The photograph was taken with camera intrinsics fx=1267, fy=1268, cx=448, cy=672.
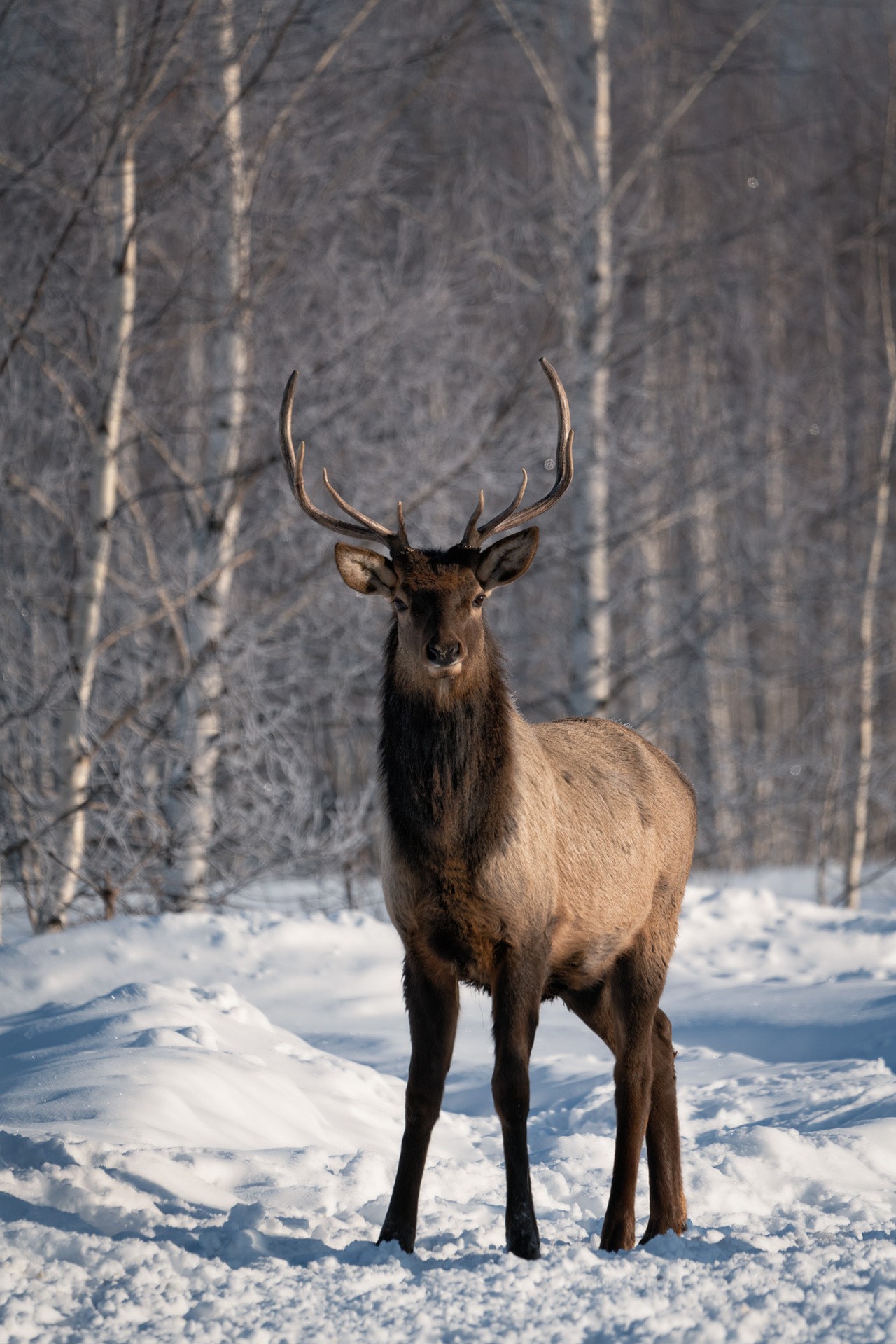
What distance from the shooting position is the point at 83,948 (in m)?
7.39

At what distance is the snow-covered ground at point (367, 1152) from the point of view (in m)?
3.12

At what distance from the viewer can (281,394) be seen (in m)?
9.73

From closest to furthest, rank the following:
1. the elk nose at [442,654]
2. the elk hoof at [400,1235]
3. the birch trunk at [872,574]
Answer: the elk hoof at [400,1235] < the elk nose at [442,654] < the birch trunk at [872,574]

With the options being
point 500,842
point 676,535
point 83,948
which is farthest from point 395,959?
point 676,535

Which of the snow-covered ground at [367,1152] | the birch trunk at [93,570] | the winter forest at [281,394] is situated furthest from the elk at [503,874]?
the winter forest at [281,394]

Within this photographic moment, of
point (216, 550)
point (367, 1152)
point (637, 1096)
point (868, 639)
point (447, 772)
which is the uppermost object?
point (216, 550)

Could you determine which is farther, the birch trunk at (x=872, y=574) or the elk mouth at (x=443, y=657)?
the birch trunk at (x=872, y=574)

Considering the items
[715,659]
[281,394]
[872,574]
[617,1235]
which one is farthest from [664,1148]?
[872,574]

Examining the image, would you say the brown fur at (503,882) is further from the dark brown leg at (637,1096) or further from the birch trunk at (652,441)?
the birch trunk at (652,441)

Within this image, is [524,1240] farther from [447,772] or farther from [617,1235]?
[447,772]

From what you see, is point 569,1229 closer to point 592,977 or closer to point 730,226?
point 592,977

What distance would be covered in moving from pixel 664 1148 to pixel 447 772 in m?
1.55

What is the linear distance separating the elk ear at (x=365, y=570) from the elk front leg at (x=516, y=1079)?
1281 mm

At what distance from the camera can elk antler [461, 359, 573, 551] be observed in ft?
13.9
